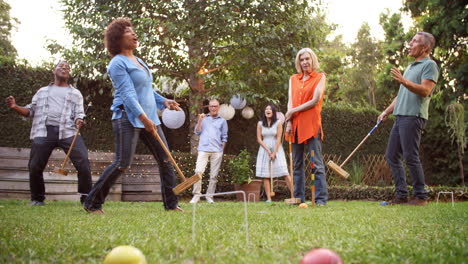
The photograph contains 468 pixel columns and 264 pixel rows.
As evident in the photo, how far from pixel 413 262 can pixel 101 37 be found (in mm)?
7762

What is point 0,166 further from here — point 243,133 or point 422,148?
point 422,148

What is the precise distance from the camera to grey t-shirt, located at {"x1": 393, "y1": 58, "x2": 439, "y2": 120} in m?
4.62

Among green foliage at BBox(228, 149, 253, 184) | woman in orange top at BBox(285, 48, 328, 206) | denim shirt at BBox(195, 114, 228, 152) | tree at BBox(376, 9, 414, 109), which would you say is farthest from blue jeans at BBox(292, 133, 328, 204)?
tree at BBox(376, 9, 414, 109)

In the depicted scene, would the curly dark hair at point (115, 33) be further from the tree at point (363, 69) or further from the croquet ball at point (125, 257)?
the tree at point (363, 69)

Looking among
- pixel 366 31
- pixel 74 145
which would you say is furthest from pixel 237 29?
pixel 366 31

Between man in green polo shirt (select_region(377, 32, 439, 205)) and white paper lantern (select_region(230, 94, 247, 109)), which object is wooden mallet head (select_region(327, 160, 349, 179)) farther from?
white paper lantern (select_region(230, 94, 247, 109))

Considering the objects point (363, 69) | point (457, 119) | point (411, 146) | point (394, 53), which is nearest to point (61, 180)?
point (411, 146)

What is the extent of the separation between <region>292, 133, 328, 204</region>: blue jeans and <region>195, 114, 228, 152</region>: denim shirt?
2.24m

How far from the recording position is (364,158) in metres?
10.6

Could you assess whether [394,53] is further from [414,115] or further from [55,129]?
[55,129]

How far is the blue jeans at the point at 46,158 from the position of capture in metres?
4.91

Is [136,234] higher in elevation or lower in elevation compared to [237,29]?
lower

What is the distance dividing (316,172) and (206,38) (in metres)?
4.39

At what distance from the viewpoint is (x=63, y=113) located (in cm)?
509
